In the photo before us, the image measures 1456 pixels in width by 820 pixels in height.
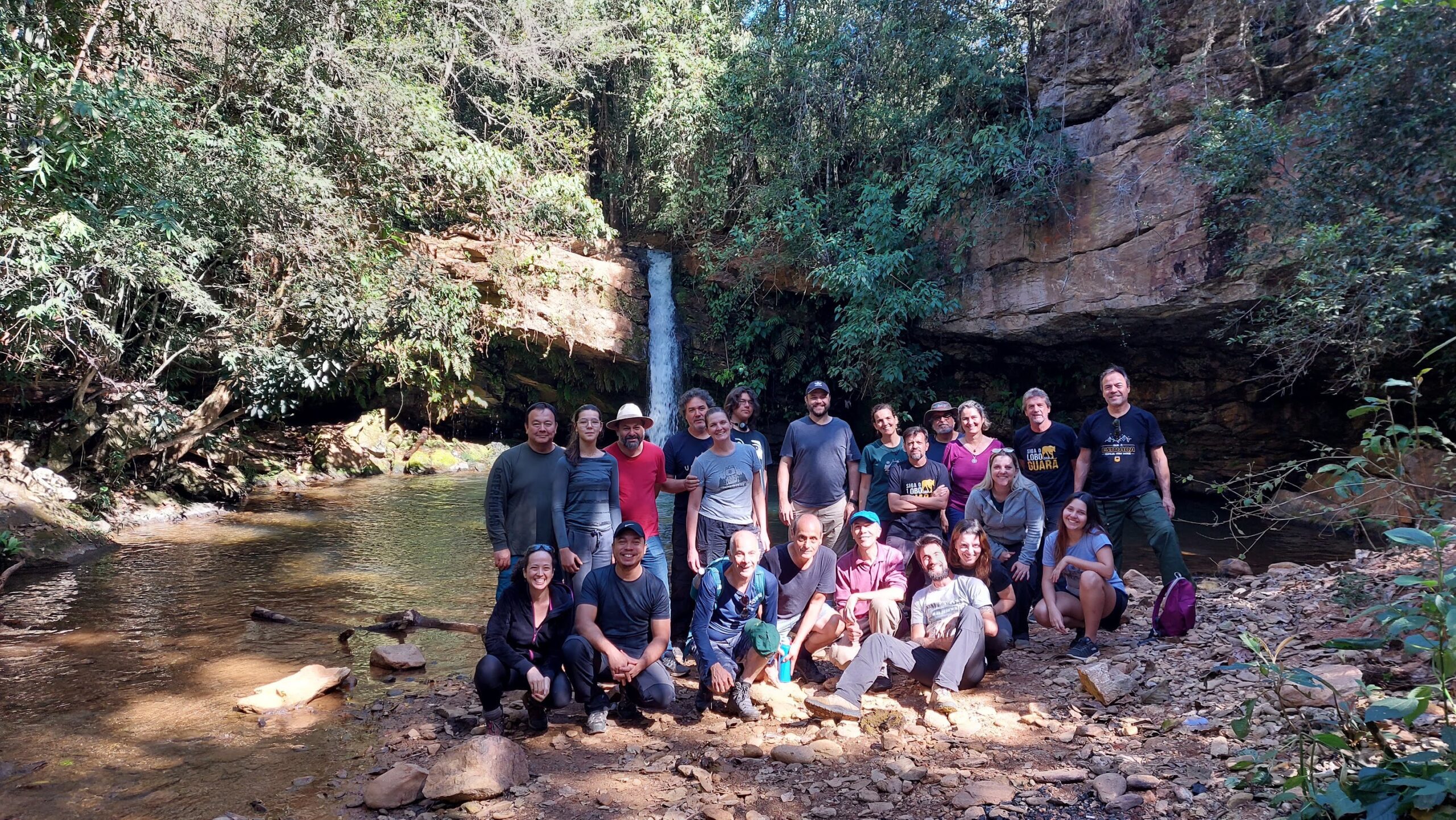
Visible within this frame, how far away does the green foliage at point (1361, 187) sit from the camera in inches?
264

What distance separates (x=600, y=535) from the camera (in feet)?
15.6

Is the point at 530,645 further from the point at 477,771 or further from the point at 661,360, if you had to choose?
the point at 661,360

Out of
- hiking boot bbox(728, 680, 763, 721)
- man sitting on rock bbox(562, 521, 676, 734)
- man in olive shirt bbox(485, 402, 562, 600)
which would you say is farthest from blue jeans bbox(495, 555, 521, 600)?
hiking boot bbox(728, 680, 763, 721)

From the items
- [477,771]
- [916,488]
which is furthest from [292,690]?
[916,488]

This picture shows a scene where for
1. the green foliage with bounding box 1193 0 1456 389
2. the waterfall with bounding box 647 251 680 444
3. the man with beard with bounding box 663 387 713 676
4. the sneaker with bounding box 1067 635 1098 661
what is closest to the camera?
the sneaker with bounding box 1067 635 1098 661

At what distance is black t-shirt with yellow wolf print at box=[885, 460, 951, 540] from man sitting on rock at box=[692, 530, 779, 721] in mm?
1367

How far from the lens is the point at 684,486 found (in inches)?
201

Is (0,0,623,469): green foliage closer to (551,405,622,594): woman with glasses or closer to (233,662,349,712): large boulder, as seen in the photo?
(233,662,349,712): large boulder

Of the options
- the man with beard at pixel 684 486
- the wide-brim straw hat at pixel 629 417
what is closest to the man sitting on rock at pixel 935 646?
the man with beard at pixel 684 486

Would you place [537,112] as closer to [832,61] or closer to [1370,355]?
[832,61]

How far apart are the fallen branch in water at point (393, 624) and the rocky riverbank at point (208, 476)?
337 centimetres

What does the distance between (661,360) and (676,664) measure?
11.1m

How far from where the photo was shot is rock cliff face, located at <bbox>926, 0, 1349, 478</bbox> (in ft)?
32.5

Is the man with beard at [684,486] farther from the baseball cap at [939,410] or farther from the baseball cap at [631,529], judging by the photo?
the baseball cap at [939,410]
